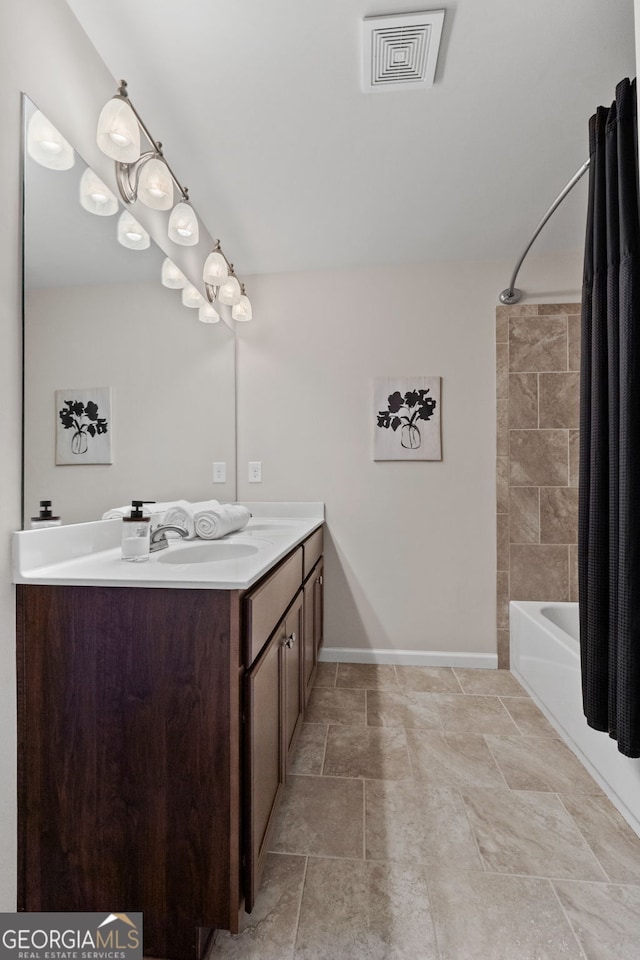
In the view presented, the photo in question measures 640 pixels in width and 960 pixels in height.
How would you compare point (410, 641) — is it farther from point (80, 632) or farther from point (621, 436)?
point (80, 632)

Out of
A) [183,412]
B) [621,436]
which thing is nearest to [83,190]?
[183,412]

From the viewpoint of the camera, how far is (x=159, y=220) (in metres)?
1.81

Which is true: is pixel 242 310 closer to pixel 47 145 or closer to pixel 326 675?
pixel 47 145

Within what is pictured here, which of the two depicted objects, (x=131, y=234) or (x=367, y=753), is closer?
(x=131, y=234)

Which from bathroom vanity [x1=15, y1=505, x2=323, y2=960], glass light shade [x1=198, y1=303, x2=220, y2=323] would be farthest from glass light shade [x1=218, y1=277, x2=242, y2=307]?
bathroom vanity [x1=15, y1=505, x2=323, y2=960]

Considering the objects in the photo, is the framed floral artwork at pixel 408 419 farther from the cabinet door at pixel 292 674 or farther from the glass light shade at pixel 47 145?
the glass light shade at pixel 47 145

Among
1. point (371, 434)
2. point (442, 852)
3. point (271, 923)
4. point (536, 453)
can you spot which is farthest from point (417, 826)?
point (536, 453)

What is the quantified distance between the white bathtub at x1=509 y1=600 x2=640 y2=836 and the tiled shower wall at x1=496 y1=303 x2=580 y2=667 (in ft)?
0.44

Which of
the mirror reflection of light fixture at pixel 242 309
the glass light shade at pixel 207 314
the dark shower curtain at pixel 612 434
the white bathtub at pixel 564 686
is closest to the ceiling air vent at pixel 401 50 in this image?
the dark shower curtain at pixel 612 434

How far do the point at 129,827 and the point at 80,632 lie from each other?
427 mm

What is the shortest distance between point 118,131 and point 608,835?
2.49 m

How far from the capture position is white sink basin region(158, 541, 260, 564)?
1544 mm

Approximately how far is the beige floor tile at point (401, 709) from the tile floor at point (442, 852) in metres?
0.01

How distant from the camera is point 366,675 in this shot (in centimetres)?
251
